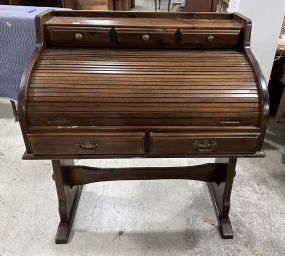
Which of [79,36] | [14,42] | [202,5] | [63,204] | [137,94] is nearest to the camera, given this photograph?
[137,94]

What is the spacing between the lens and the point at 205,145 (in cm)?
133

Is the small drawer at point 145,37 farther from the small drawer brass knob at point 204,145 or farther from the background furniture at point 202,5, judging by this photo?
the background furniture at point 202,5

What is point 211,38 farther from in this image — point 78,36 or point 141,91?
point 78,36

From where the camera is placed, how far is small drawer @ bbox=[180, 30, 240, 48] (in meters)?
1.41

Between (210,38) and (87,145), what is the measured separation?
793mm

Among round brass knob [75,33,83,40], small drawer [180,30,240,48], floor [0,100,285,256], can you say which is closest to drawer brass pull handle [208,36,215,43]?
small drawer [180,30,240,48]

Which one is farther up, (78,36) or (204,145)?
(78,36)

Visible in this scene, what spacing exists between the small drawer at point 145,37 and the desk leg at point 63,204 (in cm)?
74

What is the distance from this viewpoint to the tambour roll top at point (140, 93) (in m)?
1.25

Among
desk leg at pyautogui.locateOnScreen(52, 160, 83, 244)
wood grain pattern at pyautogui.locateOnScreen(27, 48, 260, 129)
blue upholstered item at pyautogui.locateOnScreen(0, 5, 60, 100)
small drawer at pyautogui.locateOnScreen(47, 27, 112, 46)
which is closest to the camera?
wood grain pattern at pyautogui.locateOnScreen(27, 48, 260, 129)

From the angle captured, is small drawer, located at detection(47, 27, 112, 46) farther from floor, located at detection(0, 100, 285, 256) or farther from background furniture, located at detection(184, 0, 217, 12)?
background furniture, located at detection(184, 0, 217, 12)

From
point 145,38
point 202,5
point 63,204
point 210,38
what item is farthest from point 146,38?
point 202,5

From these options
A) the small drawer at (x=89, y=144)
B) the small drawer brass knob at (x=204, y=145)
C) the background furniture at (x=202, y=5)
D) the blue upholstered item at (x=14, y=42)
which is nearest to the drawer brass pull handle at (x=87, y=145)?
the small drawer at (x=89, y=144)

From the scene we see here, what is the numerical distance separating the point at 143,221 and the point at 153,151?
72 cm
